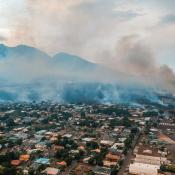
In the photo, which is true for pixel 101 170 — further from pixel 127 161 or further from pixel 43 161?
pixel 43 161

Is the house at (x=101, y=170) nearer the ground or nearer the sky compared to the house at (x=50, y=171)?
nearer the sky

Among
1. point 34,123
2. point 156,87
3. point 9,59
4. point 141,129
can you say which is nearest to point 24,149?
point 34,123

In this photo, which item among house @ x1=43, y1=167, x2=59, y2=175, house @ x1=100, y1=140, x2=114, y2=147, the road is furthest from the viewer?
house @ x1=100, y1=140, x2=114, y2=147

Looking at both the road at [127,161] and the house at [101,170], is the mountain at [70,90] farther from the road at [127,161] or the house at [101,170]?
the house at [101,170]

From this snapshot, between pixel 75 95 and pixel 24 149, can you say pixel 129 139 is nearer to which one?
pixel 24 149

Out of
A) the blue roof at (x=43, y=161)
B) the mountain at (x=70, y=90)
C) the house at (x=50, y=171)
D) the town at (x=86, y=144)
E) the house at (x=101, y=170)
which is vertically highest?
the mountain at (x=70, y=90)

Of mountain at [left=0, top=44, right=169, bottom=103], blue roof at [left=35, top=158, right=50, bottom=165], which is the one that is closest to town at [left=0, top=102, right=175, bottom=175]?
blue roof at [left=35, top=158, right=50, bottom=165]

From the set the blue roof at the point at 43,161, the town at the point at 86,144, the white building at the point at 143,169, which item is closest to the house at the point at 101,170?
the town at the point at 86,144

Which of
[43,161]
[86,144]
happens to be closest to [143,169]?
[86,144]

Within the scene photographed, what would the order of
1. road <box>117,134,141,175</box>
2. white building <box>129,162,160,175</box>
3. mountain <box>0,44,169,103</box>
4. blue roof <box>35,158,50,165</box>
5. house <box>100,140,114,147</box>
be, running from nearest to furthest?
white building <box>129,162,160,175</box>
road <box>117,134,141,175</box>
blue roof <box>35,158,50,165</box>
house <box>100,140,114,147</box>
mountain <box>0,44,169,103</box>

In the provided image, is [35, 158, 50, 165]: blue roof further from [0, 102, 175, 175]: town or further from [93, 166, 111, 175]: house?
[93, 166, 111, 175]: house
